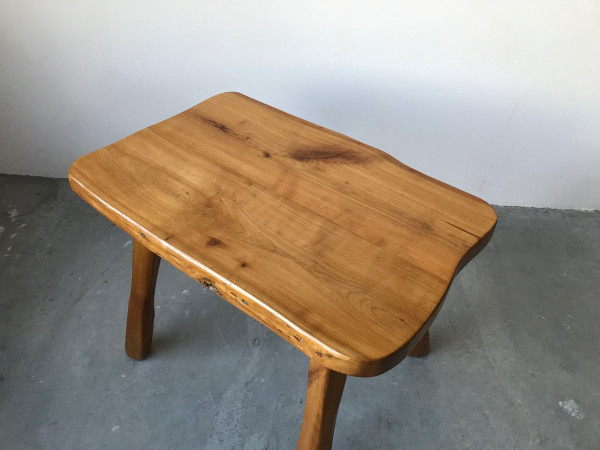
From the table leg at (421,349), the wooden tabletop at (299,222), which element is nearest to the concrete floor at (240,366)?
the table leg at (421,349)

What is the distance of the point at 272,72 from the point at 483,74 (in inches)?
22.0

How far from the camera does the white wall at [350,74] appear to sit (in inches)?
55.4

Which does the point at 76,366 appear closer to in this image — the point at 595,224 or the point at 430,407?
the point at 430,407

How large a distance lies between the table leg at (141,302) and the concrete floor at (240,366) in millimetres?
54

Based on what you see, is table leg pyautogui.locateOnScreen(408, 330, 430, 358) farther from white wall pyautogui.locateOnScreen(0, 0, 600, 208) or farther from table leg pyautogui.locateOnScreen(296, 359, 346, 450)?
white wall pyautogui.locateOnScreen(0, 0, 600, 208)

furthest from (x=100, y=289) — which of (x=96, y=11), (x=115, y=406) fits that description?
(x=96, y=11)

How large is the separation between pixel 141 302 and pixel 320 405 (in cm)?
49

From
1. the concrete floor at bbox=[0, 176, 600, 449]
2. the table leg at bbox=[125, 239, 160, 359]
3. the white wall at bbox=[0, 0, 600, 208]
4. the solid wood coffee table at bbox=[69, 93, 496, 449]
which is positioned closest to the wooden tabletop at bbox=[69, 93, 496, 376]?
the solid wood coffee table at bbox=[69, 93, 496, 449]

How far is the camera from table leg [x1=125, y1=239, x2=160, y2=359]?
112 centimetres

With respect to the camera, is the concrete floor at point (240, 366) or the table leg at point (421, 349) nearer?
the concrete floor at point (240, 366)

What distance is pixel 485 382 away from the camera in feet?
4.32

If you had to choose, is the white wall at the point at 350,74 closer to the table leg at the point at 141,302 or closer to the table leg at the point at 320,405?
the table leg at the point at 141,302

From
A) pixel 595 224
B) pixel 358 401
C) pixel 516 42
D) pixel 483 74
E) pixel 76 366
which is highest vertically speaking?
pixel 516 42

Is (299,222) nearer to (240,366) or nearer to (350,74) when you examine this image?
(240,366)
